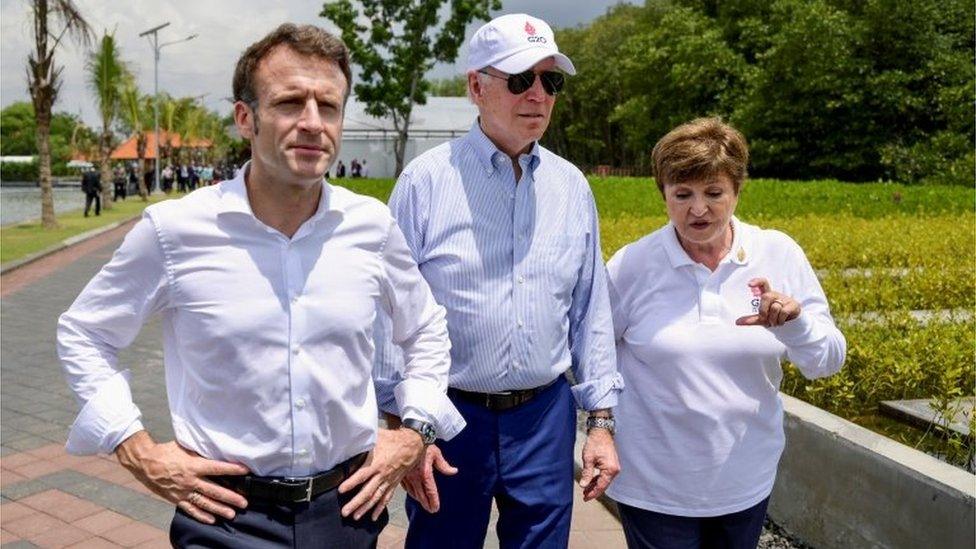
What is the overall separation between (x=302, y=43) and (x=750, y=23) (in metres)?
29.9

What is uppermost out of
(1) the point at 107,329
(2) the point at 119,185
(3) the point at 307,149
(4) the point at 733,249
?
(3) the point at 307,149

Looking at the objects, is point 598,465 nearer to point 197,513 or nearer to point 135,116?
point 197,513

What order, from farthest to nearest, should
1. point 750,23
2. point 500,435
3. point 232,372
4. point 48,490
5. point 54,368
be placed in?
point 750,23, point 54,368, point 48,490, point 500,435, point 232,372

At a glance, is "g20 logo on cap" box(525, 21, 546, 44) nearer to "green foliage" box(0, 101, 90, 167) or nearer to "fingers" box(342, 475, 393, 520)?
"fingers" box(342, 475, 393, 520)

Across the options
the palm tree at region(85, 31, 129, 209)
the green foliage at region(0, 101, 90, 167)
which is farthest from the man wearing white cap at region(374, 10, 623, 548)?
the green foliage at region(0, 101, 90, 167)

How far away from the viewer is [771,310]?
95.9 inches

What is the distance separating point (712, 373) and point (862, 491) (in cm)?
148

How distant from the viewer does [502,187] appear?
270cm

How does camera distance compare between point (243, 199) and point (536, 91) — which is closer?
point (243, 199)

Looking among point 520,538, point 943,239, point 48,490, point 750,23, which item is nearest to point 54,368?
point 48,490

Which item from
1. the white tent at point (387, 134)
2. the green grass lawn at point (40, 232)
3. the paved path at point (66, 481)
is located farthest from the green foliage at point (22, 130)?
the paved path at point (66, 481)

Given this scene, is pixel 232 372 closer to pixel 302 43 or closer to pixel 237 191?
pixel 237 191

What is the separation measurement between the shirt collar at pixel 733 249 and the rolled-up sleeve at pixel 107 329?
4.65ft

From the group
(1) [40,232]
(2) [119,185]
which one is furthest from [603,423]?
(2) [119,185]
